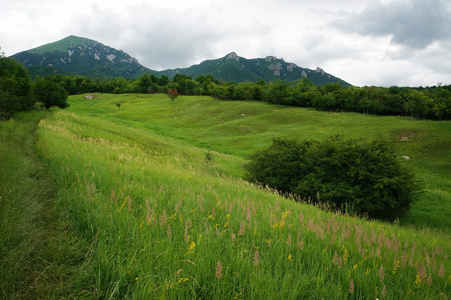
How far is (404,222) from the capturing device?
13836mm

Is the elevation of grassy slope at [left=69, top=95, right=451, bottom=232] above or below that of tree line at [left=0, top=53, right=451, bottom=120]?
below

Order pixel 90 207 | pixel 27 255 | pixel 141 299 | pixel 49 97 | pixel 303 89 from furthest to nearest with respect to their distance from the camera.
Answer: pixel 303 89
pixel 49 97
pixel 90 207
pixel 27 255
pixel 141 299

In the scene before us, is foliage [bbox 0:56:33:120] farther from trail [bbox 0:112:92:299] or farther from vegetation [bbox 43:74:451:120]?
vegetation [bbox 43:74:451:120]

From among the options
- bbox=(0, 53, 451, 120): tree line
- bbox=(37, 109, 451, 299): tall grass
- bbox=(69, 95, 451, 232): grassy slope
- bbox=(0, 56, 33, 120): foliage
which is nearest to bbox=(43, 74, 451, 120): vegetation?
bbox=(0, 53, 451, 120): tree line

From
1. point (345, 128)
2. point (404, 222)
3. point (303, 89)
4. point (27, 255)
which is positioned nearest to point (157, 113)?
point (345, 128)

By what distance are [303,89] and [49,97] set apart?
85.9 m

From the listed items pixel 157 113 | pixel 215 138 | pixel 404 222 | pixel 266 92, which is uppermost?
pixel 266 92

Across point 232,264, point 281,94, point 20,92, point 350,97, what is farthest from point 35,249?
point 350,97

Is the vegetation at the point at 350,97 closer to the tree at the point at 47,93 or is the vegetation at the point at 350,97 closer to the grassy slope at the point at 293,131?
the grassy slope at the point at 293,131

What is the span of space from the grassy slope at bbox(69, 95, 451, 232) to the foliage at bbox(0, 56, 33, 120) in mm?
17463

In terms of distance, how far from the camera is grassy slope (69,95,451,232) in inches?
766

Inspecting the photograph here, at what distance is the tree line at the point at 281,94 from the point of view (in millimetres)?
34906

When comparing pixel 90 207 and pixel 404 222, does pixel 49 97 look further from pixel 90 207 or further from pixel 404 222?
pixel 404 222

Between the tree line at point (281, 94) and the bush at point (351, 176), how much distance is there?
30.4 m
